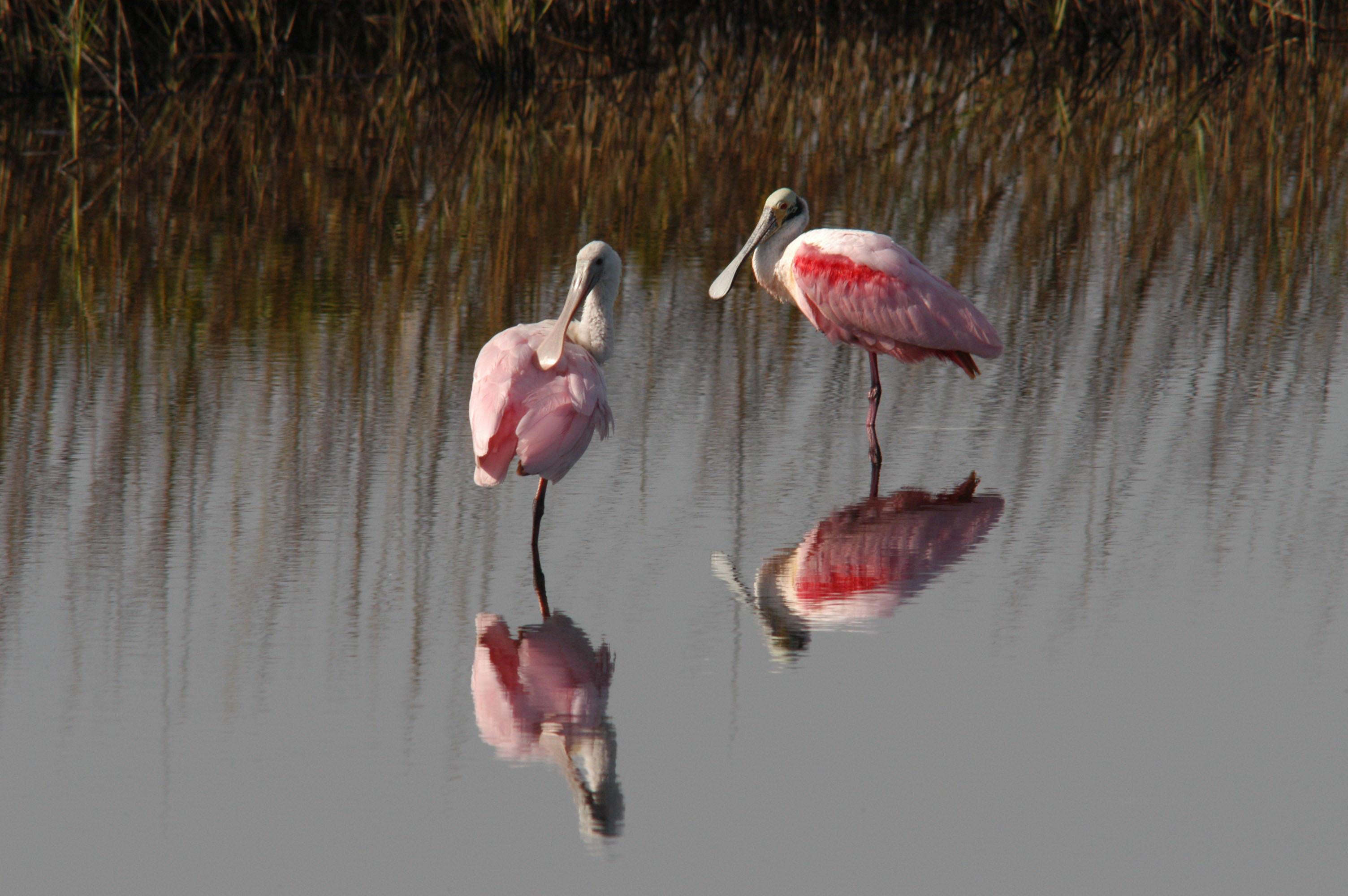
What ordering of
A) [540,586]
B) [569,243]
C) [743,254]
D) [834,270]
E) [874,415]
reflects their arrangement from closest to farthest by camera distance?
[540,586] < [874,415] < [834,270] < [743,254] < [569,243]

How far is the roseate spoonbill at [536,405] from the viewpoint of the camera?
16.3ft

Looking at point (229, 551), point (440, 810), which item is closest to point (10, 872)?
point (440, 810)

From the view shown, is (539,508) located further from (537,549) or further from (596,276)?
(596,276)

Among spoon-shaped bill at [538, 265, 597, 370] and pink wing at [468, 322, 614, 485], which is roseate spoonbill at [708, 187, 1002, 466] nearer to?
spoon-shaped bill at [538, 265, 597, 370]

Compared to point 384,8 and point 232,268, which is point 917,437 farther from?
point 384,8

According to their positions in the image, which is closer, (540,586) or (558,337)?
(540,586)

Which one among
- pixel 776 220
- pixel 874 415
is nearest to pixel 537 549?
pixel 874 415

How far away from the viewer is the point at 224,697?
13.3 feet

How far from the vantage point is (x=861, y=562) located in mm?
5051

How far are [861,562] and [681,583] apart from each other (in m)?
0.50

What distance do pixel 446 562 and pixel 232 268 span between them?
4.11 m

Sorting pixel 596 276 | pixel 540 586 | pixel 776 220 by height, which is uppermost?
pixel 776 220

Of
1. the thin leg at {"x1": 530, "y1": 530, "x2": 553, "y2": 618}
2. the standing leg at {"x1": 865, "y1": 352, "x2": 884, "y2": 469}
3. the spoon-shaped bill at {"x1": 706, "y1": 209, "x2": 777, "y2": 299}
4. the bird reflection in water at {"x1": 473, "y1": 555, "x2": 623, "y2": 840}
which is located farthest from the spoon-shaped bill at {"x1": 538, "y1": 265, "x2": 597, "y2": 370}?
the spoon-shaped bill at {"x1": 706, "y1": 209, "x2": 777, "y2": 299}

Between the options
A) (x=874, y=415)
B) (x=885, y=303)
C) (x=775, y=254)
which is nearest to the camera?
(x=874, y=415)
